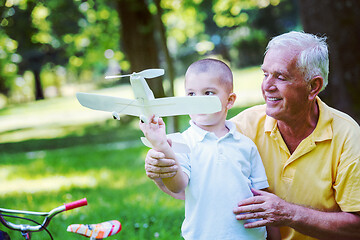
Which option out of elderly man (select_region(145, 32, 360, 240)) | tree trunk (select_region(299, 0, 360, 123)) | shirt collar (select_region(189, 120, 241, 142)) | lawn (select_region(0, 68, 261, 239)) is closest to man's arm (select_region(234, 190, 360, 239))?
elderly man (select_region(145, 32, 360, 240))

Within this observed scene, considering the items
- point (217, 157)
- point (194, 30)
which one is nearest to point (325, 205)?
point (217, 157)

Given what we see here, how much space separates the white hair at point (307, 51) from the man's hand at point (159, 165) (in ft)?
3.33

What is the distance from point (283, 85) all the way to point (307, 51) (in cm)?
25

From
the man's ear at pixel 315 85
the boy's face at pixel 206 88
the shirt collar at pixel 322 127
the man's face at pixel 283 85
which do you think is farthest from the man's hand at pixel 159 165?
the man's ear at pixel 315 85

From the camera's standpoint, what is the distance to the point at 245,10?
1920cm

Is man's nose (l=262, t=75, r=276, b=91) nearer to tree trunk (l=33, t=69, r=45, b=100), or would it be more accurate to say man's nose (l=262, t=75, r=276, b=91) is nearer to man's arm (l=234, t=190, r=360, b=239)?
man's arm (l=234, t=190, r=360, b=239)

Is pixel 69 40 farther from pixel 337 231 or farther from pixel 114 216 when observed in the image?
pixel 337 231

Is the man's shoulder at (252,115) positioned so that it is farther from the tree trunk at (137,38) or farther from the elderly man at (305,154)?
the tree trunk at (137,38)

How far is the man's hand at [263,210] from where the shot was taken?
2.24 meters

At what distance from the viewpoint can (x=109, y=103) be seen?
1933 millimetres

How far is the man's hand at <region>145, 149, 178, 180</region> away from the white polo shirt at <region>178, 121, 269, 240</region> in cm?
15

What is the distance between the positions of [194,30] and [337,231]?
25.2 metres

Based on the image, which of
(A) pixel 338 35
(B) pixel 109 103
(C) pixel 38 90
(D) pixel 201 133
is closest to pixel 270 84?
(D) pixel 201 133

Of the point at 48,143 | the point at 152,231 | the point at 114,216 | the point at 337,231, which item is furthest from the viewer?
the point at 48,143
